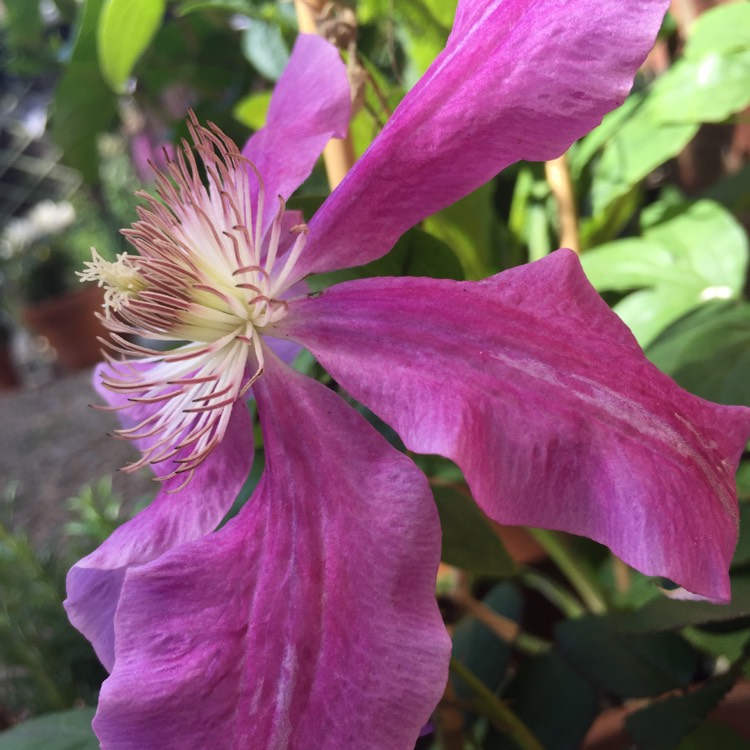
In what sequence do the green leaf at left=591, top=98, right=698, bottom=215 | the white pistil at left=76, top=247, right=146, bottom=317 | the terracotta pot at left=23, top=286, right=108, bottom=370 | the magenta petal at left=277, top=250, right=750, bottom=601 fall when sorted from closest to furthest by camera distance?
the magenta petal at left=277, top=250, right=750, bottom=601 < the white pistil at left=76, top=247, right=146, bottom=317 < the green leaf at left=591, top=98, right=698, bottom=215 < the terracotta pot at left=23, top=286, right=108, bottom=370

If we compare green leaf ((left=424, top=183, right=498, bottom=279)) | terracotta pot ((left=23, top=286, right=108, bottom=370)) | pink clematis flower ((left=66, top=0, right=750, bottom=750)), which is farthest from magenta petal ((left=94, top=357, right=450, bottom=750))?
terracotta pot ((left=23, top=286, right=108, bottom=370))

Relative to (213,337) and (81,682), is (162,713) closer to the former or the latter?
(213,337)

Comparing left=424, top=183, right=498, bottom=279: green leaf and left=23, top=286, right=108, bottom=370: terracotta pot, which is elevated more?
left=23, top=286, right=108, bottom=370: terracotta pot

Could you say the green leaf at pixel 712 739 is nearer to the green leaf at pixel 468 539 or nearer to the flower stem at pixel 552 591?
the green leaf at pixel 468 539

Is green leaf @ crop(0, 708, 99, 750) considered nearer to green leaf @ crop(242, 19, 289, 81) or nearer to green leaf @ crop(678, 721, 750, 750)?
green leaf @ crop(678, 721, 750, 750)

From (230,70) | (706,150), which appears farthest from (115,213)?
(706,150)

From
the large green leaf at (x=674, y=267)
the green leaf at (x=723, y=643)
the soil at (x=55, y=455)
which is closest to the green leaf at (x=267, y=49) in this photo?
the large green leaf at (x=674, y=267)
